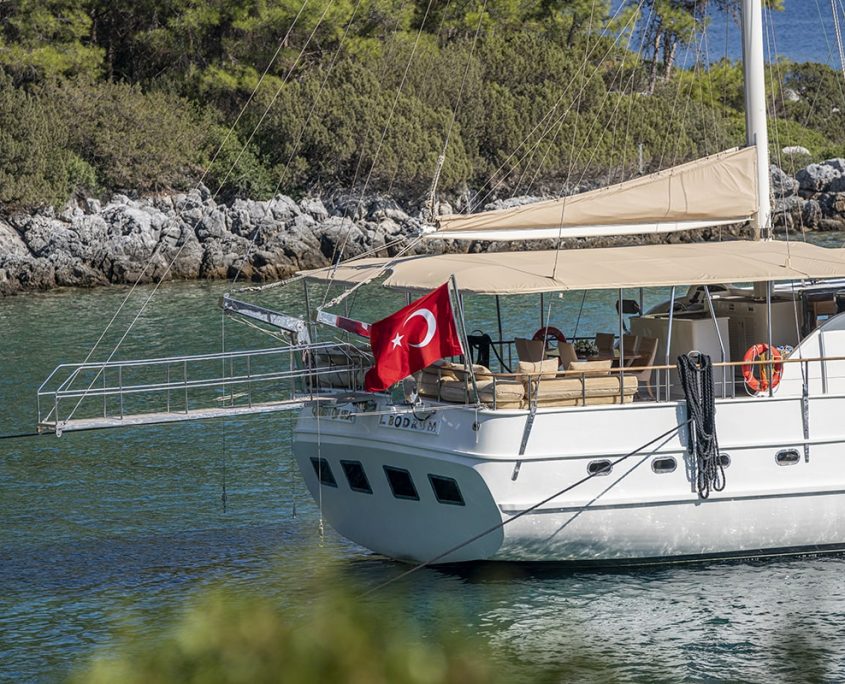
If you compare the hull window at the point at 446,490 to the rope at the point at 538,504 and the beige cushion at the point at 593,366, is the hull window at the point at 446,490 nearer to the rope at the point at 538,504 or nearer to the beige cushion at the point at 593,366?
the rope at the point at 538,504

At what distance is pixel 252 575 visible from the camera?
16.5 meters

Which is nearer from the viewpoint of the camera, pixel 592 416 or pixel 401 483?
pixel 592 416

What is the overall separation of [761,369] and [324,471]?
5.35 metres

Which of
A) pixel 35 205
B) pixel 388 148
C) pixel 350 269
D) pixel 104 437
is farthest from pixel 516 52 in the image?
pixel 350 269

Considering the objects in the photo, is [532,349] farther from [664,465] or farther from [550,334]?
[664,465]

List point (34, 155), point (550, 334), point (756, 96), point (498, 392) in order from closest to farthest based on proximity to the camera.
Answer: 1. point (498, 392)
2. point (550, 334)
3. point (756, 96)
4. point (34, 155)

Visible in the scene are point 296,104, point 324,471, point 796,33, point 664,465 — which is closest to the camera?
point 664,465

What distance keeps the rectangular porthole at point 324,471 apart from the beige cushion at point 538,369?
2.82 metres

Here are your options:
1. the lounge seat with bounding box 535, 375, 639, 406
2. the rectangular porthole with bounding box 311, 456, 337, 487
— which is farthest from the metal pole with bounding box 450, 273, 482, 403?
the rectangular porthole with bounding box 311, 456, 337, 487

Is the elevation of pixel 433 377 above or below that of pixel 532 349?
below

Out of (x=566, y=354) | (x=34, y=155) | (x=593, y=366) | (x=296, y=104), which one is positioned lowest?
(x=593, y=366)

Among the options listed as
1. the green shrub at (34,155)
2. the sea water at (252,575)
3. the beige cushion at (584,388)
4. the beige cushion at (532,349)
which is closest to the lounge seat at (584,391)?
the beige cushion at (584,388)

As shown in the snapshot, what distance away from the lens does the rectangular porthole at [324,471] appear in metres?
16.6

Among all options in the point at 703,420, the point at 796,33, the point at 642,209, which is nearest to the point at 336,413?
the point at 703,420
